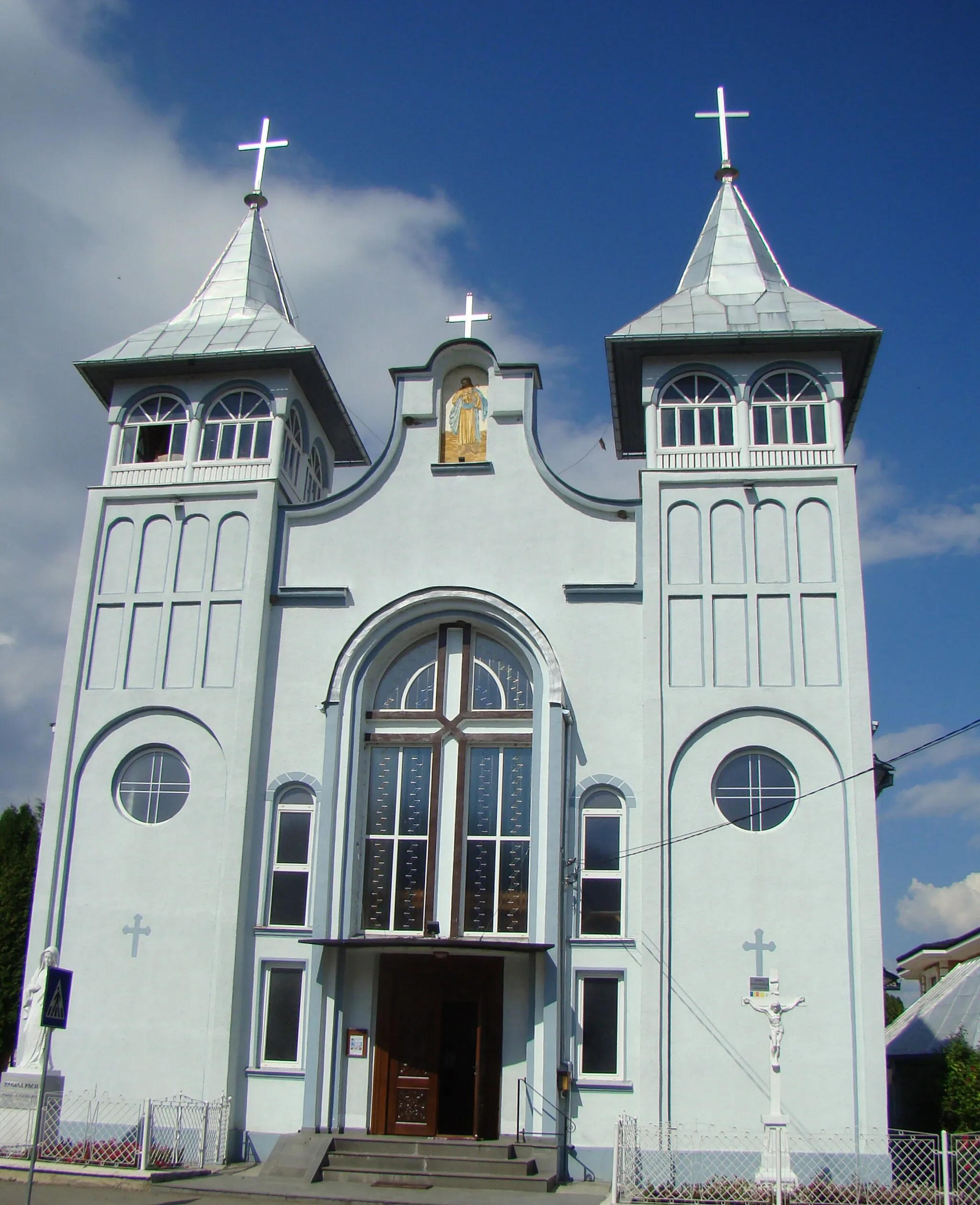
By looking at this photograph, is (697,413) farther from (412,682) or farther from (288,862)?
(288,862)

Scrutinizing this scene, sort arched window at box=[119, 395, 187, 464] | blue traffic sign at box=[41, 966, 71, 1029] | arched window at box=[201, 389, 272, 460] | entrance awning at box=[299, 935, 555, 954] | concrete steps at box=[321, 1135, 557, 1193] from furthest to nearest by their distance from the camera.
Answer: arched window at box=[119, 395, 187, 464]
arched window at box=[201, 389, 272, 460]
entrance awning at box=[299, 935, 555, 954]
concrete steps at box=[321, 1135, 557, 1193]
blue traffic sign at box=[41, 966, 71, 1029]

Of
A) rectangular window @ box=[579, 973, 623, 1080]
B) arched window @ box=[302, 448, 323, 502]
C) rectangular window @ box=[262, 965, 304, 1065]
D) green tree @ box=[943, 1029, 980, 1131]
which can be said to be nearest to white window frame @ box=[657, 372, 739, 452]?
arched window @ box=[302, 448, 323, 502]

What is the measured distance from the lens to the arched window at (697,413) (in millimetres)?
19766

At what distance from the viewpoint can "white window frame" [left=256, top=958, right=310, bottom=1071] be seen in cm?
1750

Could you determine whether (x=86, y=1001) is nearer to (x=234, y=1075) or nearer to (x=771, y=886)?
(x=234, y=1075)

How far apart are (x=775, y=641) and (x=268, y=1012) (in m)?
9.46

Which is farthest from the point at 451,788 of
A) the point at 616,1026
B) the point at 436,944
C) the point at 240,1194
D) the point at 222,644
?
the point at 240,1194

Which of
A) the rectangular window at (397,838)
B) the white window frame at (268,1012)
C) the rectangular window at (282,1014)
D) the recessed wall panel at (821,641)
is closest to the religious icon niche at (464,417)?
the rectangular window at (397,838)

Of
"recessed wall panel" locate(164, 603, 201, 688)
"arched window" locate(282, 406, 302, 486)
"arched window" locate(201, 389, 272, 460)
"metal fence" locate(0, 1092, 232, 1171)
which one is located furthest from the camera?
"arched window" locate(282, 406, 302, 486)

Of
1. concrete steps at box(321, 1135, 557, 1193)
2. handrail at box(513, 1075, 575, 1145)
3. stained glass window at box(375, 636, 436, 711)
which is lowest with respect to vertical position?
concrete steps at box(321, 1135, 557, 1193)

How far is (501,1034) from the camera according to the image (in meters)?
17.4

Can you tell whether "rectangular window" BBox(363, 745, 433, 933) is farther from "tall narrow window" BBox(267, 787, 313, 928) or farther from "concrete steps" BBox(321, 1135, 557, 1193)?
"concrete steps" BBox(321, 1135, 557, 1193)

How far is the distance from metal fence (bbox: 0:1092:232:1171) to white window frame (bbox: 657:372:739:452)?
12.2m

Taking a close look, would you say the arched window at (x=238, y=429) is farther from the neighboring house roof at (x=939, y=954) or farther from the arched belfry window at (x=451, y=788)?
the neighboring house roof at (x=939, y=954)
